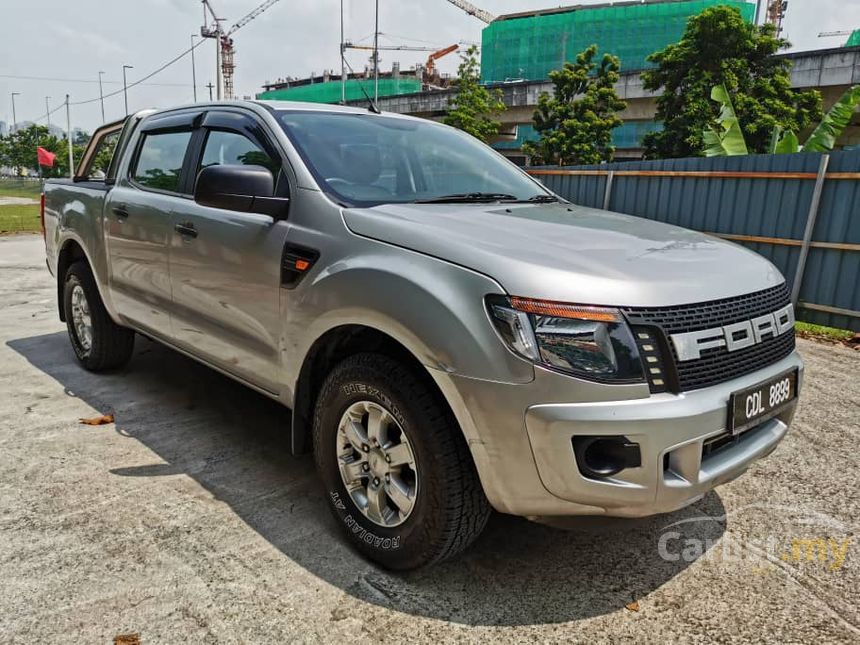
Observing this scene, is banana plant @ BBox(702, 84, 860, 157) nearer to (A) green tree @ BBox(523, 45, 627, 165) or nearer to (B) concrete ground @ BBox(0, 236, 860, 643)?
(B) concrete ground @ BBox(0, 236, 860, 643)

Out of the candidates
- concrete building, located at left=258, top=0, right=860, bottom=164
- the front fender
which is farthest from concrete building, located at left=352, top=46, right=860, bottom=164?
the front fender

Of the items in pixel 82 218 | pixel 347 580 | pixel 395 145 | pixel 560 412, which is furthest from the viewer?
pixel 82 218

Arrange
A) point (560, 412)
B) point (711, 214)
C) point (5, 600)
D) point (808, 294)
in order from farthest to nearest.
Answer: point (711, 214)
point (808, 294)
point (5, 600)
point (560, 412)

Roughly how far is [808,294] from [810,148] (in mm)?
3401

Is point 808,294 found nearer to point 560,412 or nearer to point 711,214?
point 711,214

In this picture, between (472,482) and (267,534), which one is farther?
(267,534)

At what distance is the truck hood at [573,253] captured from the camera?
6.54 ft

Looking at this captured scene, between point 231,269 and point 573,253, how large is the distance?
1.60m

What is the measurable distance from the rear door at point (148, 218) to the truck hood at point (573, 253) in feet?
4.92

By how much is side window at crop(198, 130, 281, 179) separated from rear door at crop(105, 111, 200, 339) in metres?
0.21

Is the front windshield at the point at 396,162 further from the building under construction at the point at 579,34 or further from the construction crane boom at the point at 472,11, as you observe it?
the construction crane boom at the point at 472,11

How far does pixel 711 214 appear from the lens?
31.4ft

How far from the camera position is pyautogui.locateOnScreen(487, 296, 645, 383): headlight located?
1932 mm

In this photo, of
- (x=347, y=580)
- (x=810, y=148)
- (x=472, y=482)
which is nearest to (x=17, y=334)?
(x=347, y=580)
